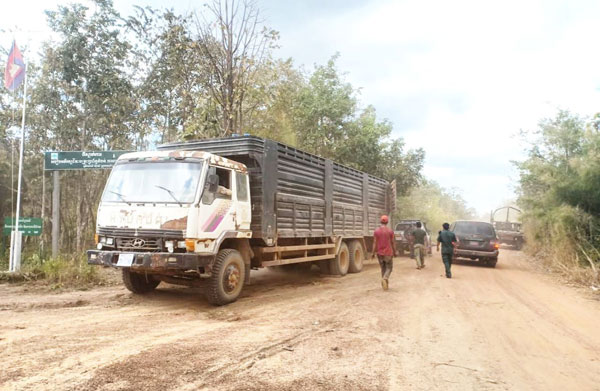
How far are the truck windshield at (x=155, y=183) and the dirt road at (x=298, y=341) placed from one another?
1786mm

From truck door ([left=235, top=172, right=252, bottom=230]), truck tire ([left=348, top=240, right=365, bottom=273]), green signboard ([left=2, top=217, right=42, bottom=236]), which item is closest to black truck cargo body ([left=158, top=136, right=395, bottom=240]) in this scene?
truck door ([left=235, top=172, right=252, bottom=230])

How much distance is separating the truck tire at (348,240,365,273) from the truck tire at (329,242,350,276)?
0.20 m

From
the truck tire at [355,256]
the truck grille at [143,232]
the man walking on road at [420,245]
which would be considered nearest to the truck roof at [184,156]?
the truck grille at [143,232]

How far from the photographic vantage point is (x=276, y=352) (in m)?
4.14

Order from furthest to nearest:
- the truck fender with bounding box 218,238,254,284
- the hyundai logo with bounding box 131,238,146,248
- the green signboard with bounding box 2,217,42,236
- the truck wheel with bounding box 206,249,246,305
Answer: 1. the green signboard with bounding box 2,217,42,236
2. the truck fender with bounding box 218,238,254,284
3. the truck wheel with bounding box 206,249,246,305
4. the hyundai logo with bounding box 131,238,146,248

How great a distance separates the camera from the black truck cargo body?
7.48 metres

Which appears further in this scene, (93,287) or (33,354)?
(93,287)

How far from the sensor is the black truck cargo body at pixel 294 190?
748 cm

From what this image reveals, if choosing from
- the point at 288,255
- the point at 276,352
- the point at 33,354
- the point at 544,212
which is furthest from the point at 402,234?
the point at 33,354

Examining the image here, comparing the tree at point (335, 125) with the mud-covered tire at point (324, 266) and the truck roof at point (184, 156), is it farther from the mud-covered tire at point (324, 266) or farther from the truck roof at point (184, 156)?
the truck roof at point (184, 156)

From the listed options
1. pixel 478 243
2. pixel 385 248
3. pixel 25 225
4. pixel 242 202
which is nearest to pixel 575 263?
pixel 478 243

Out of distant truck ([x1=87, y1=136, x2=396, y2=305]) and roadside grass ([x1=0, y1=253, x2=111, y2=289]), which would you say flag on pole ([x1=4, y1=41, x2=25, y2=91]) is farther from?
distant truck ([x1=87, y1=136, x2=396, y2=305])

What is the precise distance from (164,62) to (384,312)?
1254cm

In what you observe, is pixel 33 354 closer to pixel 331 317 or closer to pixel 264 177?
pixel 331 317
